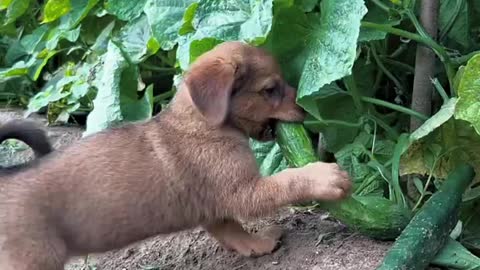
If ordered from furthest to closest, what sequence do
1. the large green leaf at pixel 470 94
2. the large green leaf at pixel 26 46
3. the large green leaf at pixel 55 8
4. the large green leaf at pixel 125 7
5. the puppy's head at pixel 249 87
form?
the large green leaf at pixel 26 46 < the large green leaf at pixel 55 8 < the large green leaf at pixel 125 7 < the puppy's head at pixel 249 87 < the large green leaf at pixel 470 94

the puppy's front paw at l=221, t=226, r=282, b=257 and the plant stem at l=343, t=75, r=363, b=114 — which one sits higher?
the plant stem at l=343, t=75, r=363, b=114

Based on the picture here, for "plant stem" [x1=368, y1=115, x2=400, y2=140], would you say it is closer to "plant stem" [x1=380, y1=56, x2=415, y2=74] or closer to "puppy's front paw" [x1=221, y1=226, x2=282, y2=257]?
"plant stem" [x1=380, y1=56, x2=415, y2=74]

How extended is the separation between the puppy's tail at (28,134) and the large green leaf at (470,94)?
4.12ft

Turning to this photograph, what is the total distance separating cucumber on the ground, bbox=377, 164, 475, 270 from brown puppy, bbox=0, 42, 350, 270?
8.8 inches

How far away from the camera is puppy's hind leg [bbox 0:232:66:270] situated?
8.65ft

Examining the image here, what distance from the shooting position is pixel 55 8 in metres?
4.25

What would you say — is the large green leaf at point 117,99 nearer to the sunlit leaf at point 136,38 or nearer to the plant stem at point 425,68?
the sunlit leaf at point 136,38

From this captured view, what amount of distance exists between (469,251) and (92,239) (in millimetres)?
1118

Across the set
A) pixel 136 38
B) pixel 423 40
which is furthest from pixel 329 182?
pixel 136 38

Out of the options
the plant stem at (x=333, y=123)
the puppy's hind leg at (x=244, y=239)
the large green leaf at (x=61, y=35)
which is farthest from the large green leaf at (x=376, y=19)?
the large green leaf at (x=61, y=35)

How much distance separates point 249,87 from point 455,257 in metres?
0.76

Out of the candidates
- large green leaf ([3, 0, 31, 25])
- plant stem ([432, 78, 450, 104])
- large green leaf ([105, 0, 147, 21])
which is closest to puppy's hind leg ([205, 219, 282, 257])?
plant stem ([432, 78, 450, 104])

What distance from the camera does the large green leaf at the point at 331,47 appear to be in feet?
8.67

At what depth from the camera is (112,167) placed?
9.14 feet
